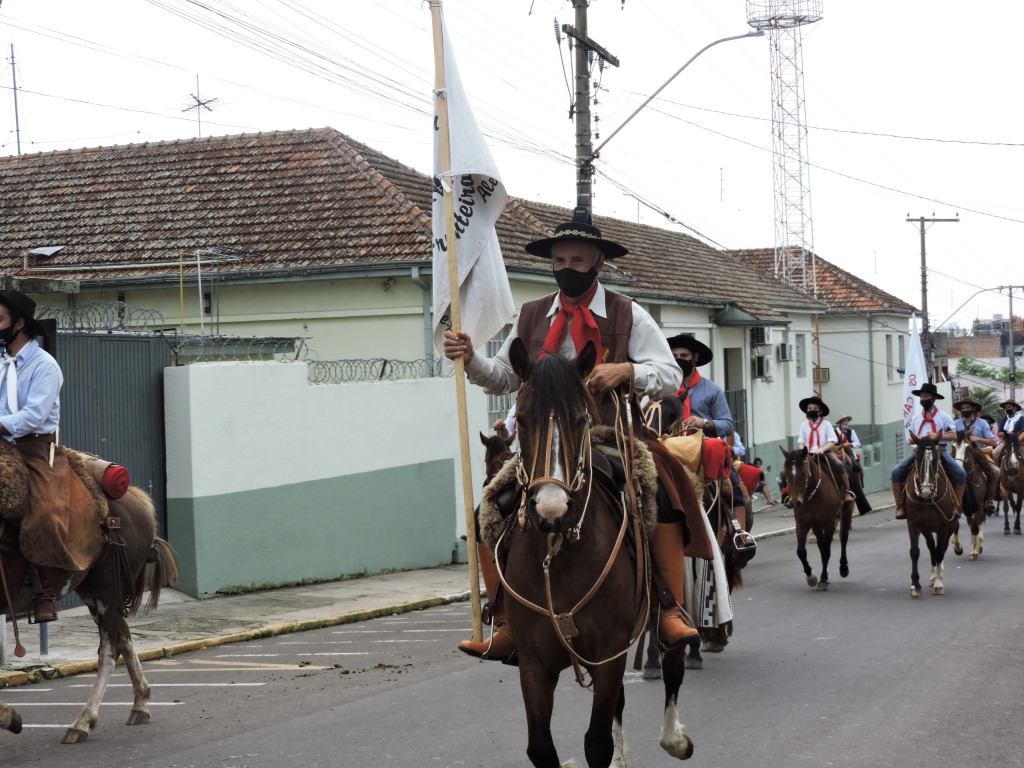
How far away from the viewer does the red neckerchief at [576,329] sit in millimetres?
6332

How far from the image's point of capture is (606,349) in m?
6.40

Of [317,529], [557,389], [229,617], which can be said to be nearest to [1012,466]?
[317,529]

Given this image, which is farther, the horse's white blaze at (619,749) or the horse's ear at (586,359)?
the horse's white blaze at (619,749)

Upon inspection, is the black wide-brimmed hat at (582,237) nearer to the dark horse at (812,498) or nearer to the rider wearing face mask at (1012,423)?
the dark horse at (812,498)

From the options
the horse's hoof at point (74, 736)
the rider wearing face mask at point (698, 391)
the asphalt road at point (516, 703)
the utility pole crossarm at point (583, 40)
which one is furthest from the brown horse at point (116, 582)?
the utility pole crossarm at point (583, 40)

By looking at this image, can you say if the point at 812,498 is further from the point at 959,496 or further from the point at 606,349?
the point at 606,349

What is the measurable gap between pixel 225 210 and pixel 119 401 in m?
7.85

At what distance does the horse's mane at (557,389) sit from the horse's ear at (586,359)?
7cm

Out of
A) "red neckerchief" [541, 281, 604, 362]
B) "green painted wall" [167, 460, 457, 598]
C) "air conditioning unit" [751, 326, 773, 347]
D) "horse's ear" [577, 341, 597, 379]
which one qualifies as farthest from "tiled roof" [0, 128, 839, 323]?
"horse's ear" [577, 341, 597, 379]

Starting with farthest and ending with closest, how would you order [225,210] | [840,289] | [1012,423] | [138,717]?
Result: [840,289] → [1012,423] → [225,210] → [138,717]

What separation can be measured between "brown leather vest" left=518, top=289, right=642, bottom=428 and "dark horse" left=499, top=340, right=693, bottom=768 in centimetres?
78

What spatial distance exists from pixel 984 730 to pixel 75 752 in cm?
544

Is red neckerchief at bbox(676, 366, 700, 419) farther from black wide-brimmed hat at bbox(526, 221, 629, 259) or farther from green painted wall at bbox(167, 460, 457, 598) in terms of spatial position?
green painted wall at bbox(167, 460, 457, 598)

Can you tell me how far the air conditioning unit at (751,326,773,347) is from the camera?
1337 inches
